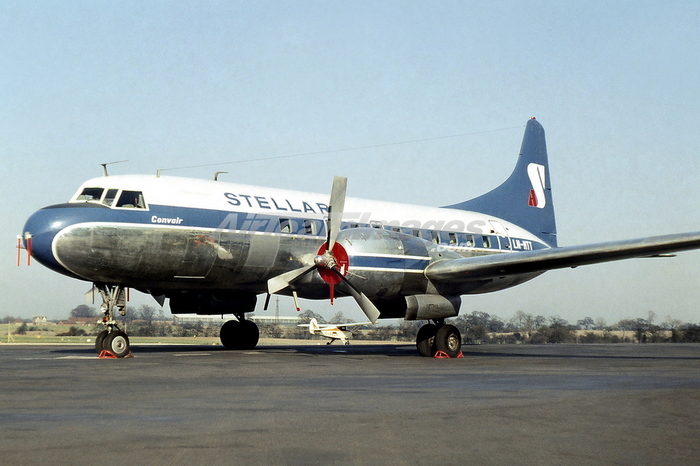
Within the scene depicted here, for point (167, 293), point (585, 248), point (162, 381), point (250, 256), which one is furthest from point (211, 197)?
point (585, 248)

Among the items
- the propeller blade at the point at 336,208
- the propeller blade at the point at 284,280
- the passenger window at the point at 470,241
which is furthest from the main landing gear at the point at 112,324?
the passenger window at the point at 470,241

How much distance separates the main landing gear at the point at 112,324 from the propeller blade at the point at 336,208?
5904 millimetres

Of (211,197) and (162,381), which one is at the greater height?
(211,197)

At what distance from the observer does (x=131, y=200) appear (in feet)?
59.8

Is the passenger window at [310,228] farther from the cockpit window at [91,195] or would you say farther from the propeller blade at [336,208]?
the cockpit window at [91,195]

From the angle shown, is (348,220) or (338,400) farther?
(348,220)

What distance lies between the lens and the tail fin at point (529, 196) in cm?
2956

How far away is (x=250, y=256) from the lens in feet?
65.1

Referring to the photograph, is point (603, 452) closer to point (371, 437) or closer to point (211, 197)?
point (371, 437)

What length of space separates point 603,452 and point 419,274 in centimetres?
1400

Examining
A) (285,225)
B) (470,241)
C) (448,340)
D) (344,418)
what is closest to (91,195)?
(285,225)

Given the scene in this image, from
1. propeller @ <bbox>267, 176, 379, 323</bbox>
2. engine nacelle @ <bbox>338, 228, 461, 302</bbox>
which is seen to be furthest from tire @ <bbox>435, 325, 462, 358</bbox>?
propeller @ <bbox>267, 176, 379, 323</bbox>

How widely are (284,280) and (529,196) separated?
51.6ft

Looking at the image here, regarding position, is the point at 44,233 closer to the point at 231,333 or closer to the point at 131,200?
the point at 131,200
